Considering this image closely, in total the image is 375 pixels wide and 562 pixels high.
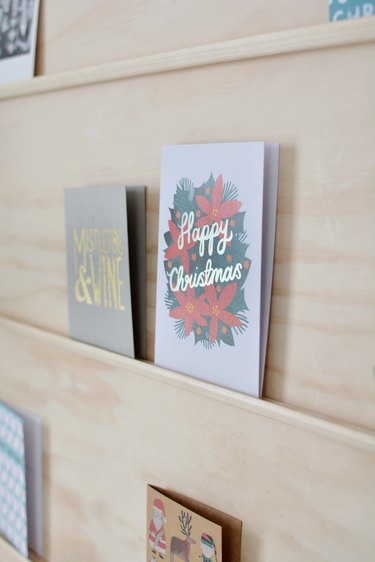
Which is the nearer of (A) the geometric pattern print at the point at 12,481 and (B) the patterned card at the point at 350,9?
(B) the patterned card at the point at 350,9

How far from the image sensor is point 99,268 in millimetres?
778

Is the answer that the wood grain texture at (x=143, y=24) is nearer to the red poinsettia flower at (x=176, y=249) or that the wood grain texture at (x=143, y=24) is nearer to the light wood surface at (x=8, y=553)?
the red poinsettia flower at (x=176, y=249)

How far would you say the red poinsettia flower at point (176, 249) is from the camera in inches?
26.3

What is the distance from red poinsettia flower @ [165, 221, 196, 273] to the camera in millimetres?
668

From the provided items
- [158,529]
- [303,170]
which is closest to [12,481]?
[158,529]

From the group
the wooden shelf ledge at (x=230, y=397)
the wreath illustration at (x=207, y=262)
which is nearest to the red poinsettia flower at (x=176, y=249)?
the wreath illustration at (x=207, y=262)

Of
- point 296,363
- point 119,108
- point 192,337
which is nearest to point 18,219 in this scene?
point 119,108

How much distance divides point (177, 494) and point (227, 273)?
0.30 meters

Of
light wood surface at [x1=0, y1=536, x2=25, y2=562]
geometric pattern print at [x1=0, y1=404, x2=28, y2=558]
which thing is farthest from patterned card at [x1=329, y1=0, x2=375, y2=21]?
light wood surface at [x1=0, y1=536, x2=25, y2=562]

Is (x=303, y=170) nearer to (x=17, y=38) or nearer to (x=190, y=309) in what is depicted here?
(x=190, y=309)

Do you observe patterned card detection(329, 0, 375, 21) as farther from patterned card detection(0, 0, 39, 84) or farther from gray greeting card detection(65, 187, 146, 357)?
patterned card detection(0, 0, 39, 84)

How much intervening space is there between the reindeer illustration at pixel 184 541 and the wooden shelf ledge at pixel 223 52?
541mm

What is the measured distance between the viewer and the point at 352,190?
546mm

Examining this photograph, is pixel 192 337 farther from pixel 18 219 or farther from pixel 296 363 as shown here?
pixel 18 219
